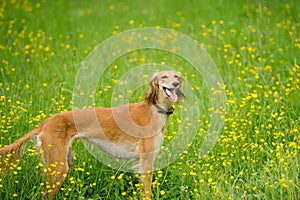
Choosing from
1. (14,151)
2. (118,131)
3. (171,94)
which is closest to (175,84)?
(171,94)

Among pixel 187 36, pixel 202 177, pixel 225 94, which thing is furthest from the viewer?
pixel 187 36

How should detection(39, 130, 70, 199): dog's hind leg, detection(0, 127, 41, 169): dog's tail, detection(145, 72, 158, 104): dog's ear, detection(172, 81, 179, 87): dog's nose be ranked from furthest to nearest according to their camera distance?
detection(145, 72, 158, 104): dog's ear
detection(172, 81, 179, 87): dog's nose
detection(0, 127, 41, 169): dog's tail
detection(39, 130, 70, 199): dog's hind leg

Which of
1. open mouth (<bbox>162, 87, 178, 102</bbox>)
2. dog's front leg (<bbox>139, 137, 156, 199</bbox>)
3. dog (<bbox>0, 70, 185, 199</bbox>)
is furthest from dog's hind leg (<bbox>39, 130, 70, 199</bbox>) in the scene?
open mouth (<bbox>162, 87, 178, 102</bbox>)

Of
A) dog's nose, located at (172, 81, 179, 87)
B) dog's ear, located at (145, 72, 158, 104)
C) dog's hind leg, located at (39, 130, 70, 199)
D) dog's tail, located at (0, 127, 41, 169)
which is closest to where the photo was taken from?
dog's hind leg, located at (39, 130, 70, 199)

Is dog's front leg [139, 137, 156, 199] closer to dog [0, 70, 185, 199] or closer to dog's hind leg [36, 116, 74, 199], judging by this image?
dog [0, 70, 185, 199]

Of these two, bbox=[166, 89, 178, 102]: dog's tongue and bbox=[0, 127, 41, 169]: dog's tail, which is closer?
bbox=[0, 127, 41, 169]: dog's tail

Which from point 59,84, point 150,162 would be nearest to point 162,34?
point 59,84

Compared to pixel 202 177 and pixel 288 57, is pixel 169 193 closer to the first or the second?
pixel 202 177

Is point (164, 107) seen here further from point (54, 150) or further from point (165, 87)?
point (54, 150)

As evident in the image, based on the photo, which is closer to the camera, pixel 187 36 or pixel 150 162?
pixel 150 162

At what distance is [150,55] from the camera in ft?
26.2

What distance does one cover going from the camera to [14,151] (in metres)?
4.71

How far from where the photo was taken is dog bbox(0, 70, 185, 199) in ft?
Answer: 15.3

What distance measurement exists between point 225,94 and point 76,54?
2451 mm
